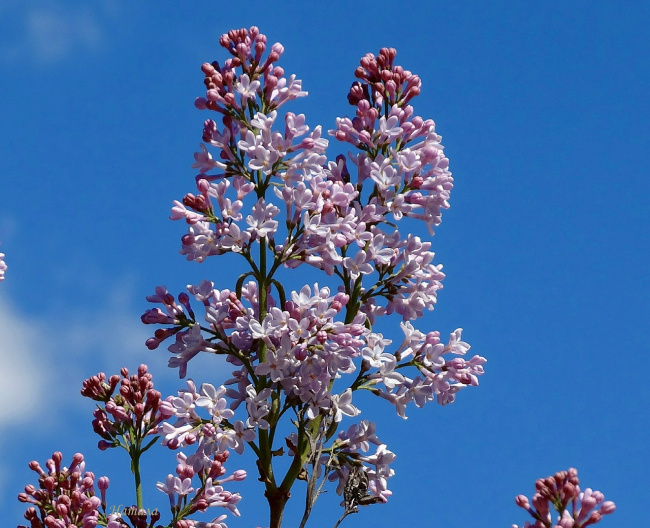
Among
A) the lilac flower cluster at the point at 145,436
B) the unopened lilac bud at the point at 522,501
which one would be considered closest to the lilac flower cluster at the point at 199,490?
the lilac flower cluster at the point at 145,436

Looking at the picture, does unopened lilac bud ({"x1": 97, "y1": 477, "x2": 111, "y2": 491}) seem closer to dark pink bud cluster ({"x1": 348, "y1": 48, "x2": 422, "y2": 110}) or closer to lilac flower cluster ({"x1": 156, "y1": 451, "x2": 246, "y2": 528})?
lilac flower cluster ({"x1": 156, "y1": 451, "x2": 246, "y2": 528})

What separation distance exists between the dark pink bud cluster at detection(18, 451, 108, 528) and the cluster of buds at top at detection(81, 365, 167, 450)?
0.26 metres

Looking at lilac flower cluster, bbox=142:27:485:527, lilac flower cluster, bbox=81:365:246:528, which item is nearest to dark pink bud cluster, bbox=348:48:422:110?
lilac flower cluster, bbox=142:27:485:527

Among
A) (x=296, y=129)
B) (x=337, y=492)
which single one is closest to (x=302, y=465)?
(x=337, y=492)

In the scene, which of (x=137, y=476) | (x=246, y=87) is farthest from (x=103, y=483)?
(x=246, y=87)

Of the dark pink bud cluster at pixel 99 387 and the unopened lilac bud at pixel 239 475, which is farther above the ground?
the dark pink bud cluster at pixel 99 387

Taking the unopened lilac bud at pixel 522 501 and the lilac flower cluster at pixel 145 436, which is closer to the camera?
the unopened lilac bud at pixel 522 501

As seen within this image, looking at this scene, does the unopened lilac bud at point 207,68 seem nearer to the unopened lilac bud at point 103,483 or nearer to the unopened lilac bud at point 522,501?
the unopened lilac bud at point 103,483

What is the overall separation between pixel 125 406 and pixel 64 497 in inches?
29.7

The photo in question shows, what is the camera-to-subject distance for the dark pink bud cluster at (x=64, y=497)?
6328 mm

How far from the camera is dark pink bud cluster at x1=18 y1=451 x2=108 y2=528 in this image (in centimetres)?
633

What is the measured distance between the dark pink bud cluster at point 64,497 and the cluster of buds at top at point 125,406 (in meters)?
0.26

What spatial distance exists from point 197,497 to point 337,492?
39.6 inches

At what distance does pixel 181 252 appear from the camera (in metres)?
6.87
